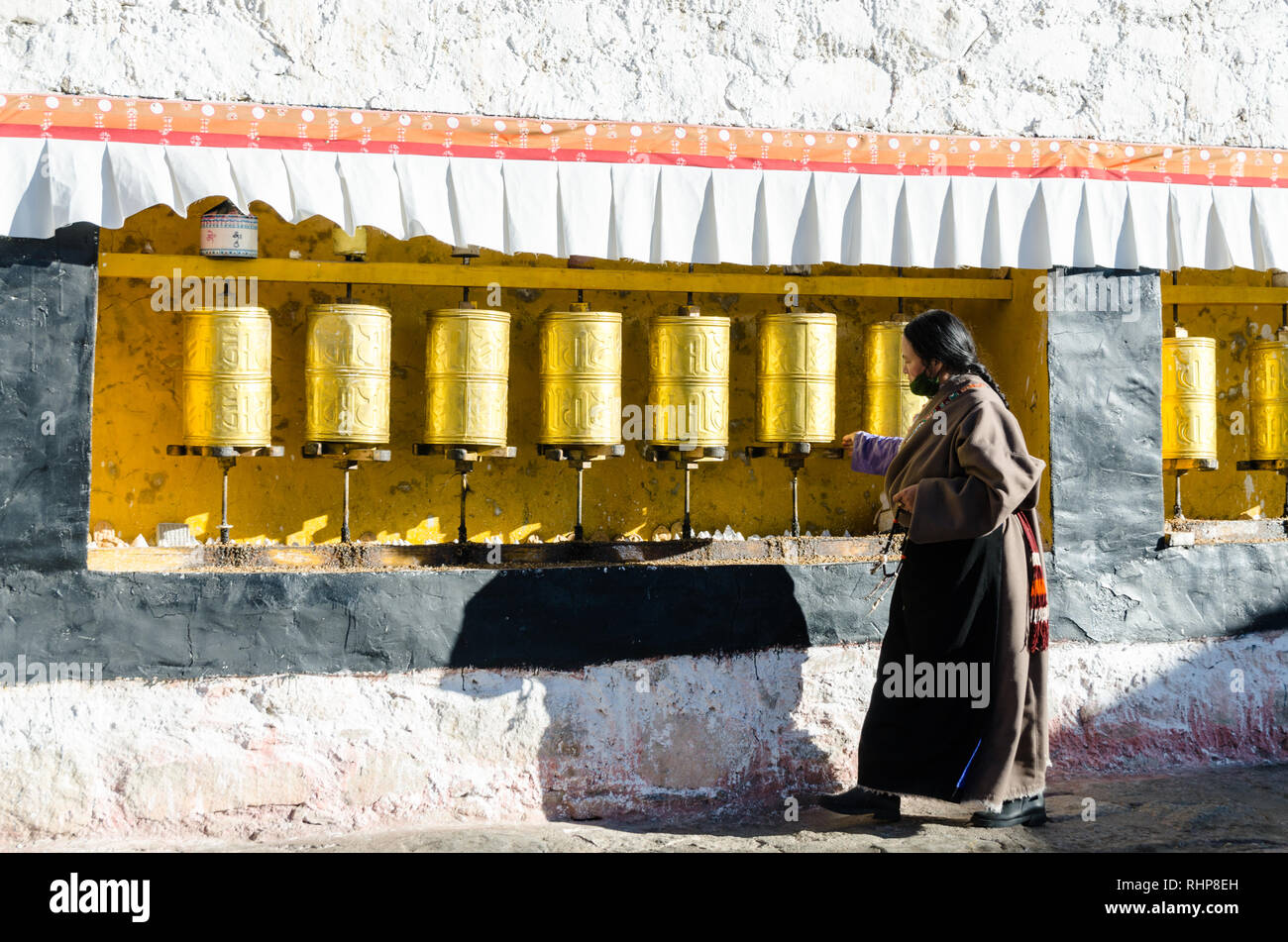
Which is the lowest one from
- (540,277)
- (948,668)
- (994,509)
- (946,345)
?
(948,668)

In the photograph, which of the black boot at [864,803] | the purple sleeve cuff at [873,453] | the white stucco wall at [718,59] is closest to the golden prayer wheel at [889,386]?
the purple sleeve cuff at [873,453]

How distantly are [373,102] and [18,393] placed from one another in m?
1.39

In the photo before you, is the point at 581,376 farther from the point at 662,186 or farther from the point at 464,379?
the point at 662,186

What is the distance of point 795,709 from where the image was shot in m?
4.46

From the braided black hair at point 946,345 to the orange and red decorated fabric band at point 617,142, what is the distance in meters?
0.71

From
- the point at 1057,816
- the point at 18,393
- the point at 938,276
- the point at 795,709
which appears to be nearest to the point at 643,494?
the point at 795,709

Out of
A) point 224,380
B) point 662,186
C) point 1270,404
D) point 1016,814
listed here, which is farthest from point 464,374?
point 1270,404

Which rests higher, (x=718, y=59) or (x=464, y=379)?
(x=718, y=59)

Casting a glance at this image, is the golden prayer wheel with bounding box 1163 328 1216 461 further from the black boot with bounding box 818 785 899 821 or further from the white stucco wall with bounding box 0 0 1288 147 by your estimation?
the black boot with bounding box 818 785 899 821

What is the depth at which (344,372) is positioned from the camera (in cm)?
427

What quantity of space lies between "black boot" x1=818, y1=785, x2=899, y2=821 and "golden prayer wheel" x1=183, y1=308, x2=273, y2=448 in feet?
7.07

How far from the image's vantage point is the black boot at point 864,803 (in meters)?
4.16

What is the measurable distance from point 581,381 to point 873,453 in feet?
3.22

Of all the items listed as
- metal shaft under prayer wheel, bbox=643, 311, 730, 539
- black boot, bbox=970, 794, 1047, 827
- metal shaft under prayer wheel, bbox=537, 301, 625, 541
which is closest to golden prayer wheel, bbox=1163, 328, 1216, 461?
black boot, bbox=970, 794, 1047, 827
